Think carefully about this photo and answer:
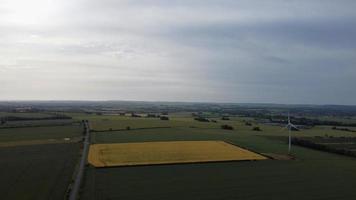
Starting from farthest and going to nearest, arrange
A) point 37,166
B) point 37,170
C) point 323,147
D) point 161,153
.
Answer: point 323,147, point 161,153, point 37,166, point 37,170

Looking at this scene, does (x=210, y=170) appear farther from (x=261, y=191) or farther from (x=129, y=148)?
(x=129, y=148)

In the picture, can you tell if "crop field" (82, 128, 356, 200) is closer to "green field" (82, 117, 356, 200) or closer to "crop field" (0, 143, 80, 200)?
"green field" (82, 117, 356, 200)

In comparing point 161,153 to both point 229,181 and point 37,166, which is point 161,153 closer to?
point 37,166

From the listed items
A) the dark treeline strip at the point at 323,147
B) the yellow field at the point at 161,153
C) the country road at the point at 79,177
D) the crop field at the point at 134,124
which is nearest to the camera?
the country road at the point at 79,177

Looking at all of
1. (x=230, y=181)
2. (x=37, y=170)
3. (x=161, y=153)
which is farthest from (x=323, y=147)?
(x=37, y=170)

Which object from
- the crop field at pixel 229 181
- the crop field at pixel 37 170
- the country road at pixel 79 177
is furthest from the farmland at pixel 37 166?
the crop field at pixel 229 181

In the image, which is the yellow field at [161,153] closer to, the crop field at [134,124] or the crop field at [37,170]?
the crop field at [37,170]
